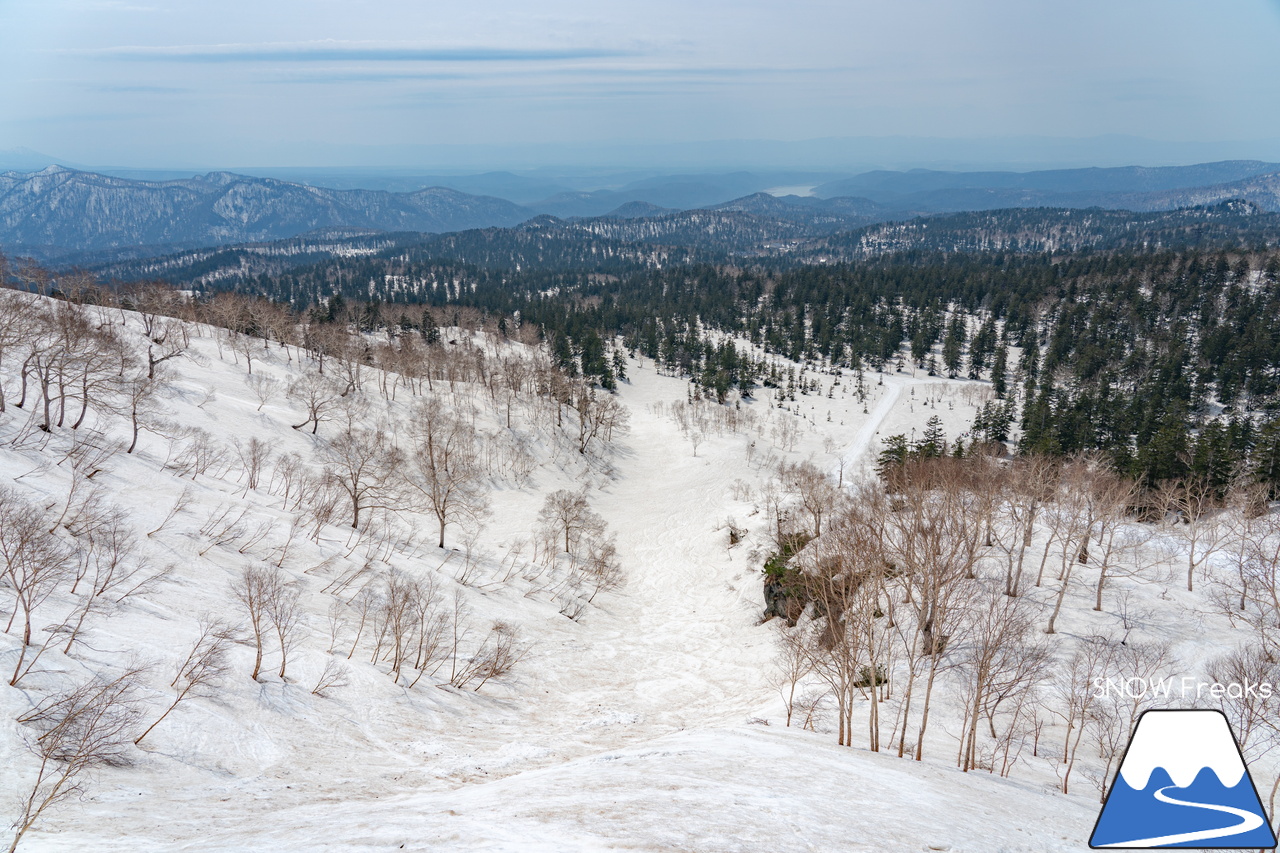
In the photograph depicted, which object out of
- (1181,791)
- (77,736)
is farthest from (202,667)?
(1181,791)

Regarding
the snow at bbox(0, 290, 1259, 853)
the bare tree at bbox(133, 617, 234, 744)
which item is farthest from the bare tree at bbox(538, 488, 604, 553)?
the bare tree at bbox(133, 617, 234, 744)

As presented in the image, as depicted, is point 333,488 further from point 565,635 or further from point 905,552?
point 905,552

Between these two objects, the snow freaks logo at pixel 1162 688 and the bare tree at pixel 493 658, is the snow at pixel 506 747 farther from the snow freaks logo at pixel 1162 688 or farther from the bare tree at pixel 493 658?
the snow freaks logo at pixel 1162 688

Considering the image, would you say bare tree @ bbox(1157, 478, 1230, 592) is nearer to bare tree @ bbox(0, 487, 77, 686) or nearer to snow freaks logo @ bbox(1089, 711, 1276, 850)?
snow freaks logo @ bbox(1089, 711, 1276, 850)

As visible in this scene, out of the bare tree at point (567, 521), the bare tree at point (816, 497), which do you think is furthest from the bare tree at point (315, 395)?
the bare tree at point (816, 497)

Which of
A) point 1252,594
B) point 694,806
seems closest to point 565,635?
point 694,806
